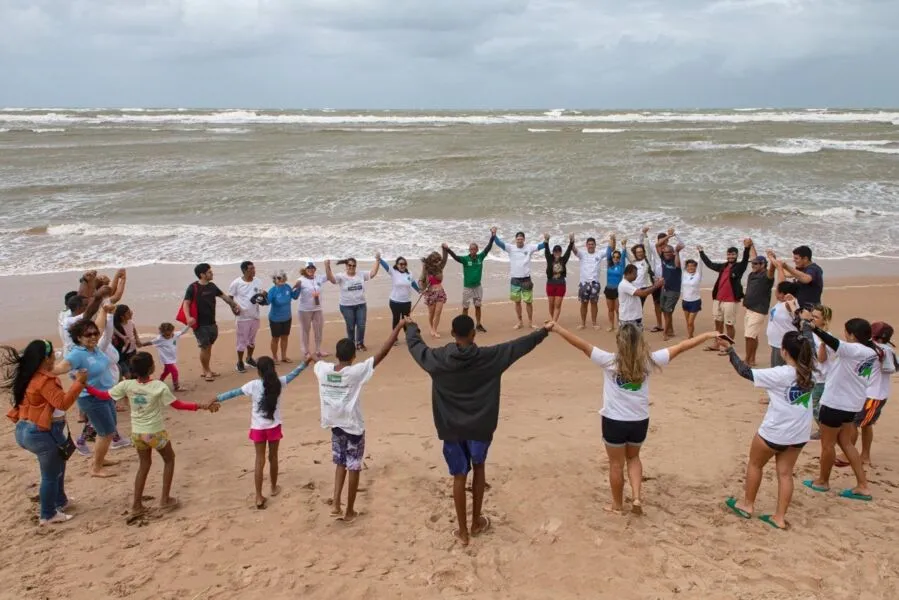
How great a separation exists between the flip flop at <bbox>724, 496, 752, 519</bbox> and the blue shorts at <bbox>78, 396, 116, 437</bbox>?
542cm

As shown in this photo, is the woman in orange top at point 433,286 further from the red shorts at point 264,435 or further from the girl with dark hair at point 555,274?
the red shorts at point 264,435

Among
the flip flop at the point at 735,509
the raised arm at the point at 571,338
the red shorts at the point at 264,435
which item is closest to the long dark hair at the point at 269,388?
the red shorts at the point at 264,435

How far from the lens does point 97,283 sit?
8625 mm

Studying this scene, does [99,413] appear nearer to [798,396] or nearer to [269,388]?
[269,388]

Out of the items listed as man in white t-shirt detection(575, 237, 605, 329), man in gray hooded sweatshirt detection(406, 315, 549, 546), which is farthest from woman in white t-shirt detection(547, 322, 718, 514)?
man in white t-shirt detection(575, 237, 605, 329)

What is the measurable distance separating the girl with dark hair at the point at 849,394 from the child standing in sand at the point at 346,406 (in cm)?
348

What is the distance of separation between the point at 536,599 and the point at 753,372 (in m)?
2.21

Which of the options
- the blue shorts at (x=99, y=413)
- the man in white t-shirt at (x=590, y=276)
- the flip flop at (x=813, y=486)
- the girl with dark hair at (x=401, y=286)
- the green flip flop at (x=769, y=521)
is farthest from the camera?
the man in white t-shirt at (x=590, y=276)

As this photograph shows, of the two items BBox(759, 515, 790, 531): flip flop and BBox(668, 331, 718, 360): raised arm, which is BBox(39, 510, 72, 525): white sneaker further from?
BBox(759, 515, 790, 531): flip flop

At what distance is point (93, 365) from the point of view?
6.30m

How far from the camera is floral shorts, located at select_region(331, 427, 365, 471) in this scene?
5539 mm

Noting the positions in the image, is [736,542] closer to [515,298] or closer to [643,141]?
[515,298]

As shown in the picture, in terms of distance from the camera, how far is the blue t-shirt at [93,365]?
6.11 meters

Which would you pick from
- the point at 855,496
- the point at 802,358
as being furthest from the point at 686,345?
the point at 855,496
